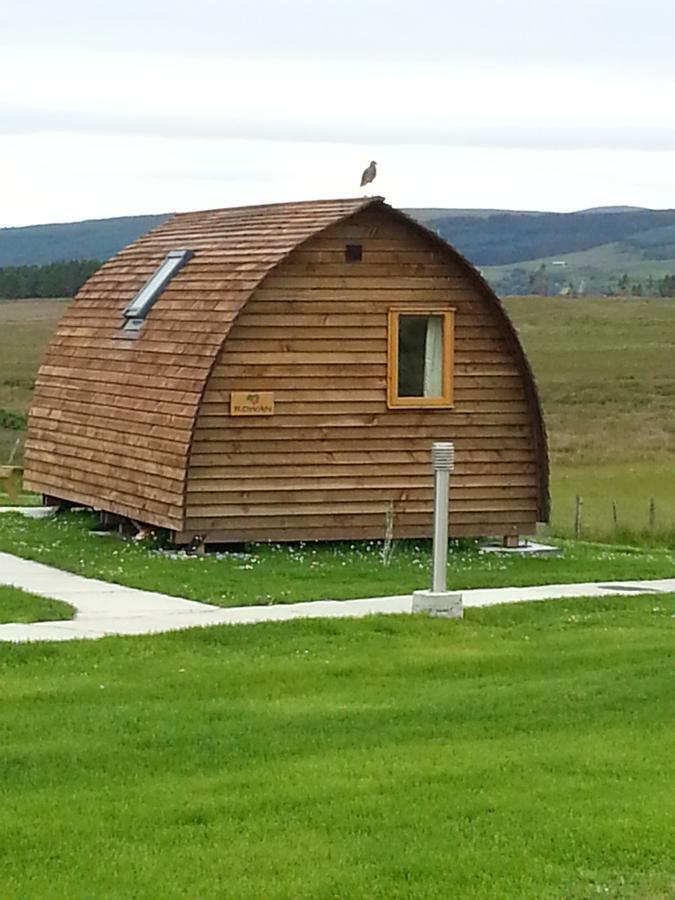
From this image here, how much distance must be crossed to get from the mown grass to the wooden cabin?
409mm

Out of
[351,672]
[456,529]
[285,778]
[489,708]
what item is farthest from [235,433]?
[285,778]

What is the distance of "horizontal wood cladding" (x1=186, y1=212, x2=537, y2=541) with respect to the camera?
1933 centimetres

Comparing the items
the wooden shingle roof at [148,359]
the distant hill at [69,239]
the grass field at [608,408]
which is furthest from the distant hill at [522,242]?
the wooden shingle roof at [148,359]

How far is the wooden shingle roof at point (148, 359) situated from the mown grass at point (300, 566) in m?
0.76

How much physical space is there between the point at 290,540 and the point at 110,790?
1140cm

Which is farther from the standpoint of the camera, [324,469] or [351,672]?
[324,469]

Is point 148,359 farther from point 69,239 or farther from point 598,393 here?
point 69,239

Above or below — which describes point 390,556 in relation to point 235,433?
below

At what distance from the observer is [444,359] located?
20.2 meters

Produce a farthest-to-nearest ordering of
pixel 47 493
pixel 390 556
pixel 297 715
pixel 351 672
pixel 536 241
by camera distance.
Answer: pixel 536 241
pixel 47 493
pixel 390 556
pixel 351 672
pixel 297 715

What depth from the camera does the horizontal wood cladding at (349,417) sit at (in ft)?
63.4

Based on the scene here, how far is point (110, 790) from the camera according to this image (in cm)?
828

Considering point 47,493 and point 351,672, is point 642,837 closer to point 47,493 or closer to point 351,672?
point 351,672

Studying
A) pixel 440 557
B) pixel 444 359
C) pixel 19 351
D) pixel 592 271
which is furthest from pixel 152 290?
pixel 592 271
